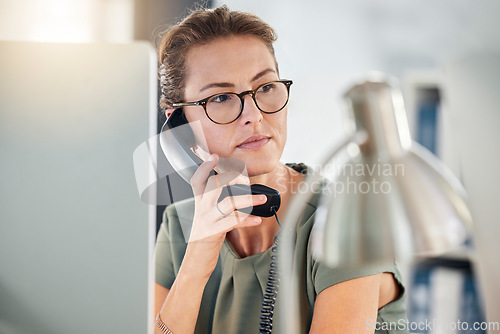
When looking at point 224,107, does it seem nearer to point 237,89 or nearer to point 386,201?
point 237,89

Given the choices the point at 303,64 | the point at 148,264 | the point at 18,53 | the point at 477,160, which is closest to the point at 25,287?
the point at 148,264

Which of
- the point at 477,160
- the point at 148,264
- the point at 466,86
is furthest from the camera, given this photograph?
the point at 466,86

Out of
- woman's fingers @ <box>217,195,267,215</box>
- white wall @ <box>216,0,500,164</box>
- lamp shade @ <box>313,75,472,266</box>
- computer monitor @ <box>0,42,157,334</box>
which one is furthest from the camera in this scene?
white wall @ <box>216,0,500,164</box>

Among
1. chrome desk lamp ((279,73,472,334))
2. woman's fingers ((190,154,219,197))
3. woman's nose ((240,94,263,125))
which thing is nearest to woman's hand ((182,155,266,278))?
woman's fingers ((190,154,219,197))

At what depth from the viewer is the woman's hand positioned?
3.23 feet

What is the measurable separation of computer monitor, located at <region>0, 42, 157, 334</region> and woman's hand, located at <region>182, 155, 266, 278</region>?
153 mm

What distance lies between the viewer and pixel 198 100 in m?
1.04

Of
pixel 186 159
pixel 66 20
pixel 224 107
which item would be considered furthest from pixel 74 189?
pixel 66 20

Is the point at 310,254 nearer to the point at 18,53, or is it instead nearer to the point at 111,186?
the point at 111,186

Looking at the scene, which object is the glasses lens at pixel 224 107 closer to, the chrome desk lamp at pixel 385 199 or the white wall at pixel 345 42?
the white wall at pixel 345 42

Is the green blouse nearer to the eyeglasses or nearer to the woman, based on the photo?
the woman

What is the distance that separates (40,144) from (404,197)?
627mm

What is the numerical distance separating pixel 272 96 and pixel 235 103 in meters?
0.09

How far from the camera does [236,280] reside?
1.03 meters
